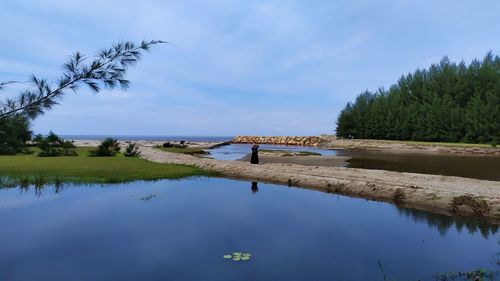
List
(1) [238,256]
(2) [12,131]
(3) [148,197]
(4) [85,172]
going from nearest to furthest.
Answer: (2) [12,131] → (1) [238,256] → (3) [148,197] → (4) [85,172]

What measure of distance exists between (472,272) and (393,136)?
234ft

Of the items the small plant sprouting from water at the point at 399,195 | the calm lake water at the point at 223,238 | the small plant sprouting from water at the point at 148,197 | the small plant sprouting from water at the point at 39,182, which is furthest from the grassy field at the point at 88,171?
the small plant sprouting from water at the point at 399,195

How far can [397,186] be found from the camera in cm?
1667

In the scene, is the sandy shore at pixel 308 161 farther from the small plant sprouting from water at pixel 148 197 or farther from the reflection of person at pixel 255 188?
the small plant sprouting from water at pixel 148 197

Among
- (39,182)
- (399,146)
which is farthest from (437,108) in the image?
(39,182)

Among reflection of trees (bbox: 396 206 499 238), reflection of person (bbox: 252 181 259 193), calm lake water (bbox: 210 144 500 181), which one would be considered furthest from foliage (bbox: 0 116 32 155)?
calm lake water (bbox: 210 144 500 181)

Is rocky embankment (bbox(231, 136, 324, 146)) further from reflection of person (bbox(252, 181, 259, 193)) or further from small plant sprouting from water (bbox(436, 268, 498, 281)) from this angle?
small plant sprouting from water (bbox(436, 268, 498, 281))

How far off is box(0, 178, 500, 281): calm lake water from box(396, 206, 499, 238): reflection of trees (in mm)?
36

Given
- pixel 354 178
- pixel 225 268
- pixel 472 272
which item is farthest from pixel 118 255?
pixel 354 178

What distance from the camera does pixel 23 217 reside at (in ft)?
40.7

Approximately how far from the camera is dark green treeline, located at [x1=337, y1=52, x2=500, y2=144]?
58906mm

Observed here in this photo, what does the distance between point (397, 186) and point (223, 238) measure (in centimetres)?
975

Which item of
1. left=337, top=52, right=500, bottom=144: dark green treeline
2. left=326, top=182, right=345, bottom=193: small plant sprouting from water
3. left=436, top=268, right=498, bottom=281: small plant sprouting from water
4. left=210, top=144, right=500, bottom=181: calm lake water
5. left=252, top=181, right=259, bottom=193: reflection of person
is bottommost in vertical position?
left=436, top=268, right=498, bottom=281: small plant sprouting from water

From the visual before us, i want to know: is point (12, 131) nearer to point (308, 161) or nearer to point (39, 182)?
point (39, 182)
